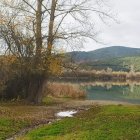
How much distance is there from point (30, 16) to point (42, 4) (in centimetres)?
174

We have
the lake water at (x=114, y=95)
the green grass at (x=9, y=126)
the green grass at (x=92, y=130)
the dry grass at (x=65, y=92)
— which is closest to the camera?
the green grass at (x=92, y=130)

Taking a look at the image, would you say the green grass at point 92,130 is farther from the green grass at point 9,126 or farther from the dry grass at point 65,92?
the dry grass at point 65,92

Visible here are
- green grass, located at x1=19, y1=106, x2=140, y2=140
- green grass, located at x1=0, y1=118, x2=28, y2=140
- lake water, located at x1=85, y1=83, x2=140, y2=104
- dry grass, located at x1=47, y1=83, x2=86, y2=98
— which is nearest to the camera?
green grass, located at x1=19, y1=106, x2=140, y2=140

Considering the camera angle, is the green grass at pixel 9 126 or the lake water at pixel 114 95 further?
the lake water at pixel 114 95

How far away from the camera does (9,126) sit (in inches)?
955

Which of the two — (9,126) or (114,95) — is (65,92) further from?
(9,126)

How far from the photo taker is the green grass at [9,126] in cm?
2216

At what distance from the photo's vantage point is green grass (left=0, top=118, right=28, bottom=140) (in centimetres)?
2216

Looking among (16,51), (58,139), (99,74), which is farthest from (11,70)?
(99,74)

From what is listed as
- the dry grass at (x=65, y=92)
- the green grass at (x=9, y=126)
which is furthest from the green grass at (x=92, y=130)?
the dry grass at (x=65, y=92)

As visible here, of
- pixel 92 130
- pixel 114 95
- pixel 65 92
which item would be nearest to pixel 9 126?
pixel 92 130

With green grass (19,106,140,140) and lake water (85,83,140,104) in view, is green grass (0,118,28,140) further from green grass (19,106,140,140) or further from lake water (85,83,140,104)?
lake water (85,83,140,104)

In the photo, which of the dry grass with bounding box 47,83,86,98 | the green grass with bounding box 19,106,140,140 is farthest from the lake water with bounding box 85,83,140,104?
the green grass with bounding box 19,106,140,140

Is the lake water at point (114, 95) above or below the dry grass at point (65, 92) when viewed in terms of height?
below
